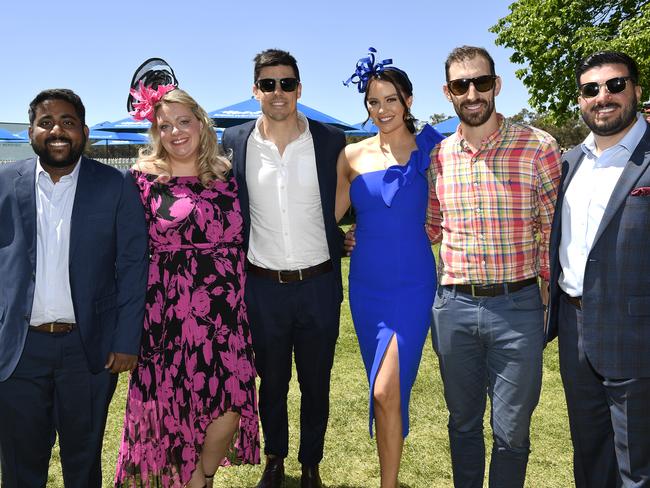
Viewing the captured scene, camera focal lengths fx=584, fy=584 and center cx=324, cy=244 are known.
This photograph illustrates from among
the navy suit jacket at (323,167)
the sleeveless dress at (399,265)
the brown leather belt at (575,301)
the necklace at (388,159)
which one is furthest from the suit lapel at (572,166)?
the navy suit jacket at (323,167)

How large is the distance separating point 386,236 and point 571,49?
19.2 m

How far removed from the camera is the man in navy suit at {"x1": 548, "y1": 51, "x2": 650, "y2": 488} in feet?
9.44

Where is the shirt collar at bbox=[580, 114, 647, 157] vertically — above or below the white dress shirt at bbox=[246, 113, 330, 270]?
above

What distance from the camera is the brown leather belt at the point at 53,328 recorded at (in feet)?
10.1

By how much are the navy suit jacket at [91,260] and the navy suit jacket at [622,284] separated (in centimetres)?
244

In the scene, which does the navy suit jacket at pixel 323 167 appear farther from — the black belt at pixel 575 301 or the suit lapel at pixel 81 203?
the black belt at pixel 575 301

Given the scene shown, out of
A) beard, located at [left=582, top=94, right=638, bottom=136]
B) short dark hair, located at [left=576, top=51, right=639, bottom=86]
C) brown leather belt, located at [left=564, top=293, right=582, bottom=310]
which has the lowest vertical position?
Result: brown leather belt, located at [left=564, top=293, right=582, bottom=310]

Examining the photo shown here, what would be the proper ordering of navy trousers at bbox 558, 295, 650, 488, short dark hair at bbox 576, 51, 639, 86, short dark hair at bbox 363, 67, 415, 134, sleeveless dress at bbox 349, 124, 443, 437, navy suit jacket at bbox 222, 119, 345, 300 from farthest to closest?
navy suit jacket at bbox 222, 119, 345, 300
short dark hair at bbox 363, 67, 415, 134
sleeveless dress at bbox 349, 124, 443, 437
short dark hair at bbox 576, 51, 639, 86
navy trousers at bbox 558, 295, 650, 488

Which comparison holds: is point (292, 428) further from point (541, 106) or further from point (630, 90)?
point (541, 106)

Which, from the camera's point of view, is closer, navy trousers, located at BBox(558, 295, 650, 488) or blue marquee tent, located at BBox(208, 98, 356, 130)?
navy trousers, located at BBox(558, 295, 650, 488)

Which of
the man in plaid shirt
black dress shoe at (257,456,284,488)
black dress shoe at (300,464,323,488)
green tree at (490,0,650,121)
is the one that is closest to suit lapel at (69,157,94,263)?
the man in plaid shirt

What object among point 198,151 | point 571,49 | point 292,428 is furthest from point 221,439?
point 571,49

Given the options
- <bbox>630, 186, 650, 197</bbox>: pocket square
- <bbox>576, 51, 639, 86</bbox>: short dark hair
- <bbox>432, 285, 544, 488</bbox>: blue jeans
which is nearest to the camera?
<bbox>630, 186, 650, 197</bbox>: pocket square

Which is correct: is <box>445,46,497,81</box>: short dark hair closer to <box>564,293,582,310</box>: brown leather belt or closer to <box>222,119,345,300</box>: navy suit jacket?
<box>222,119,345,300</box>: navy suit jacket
